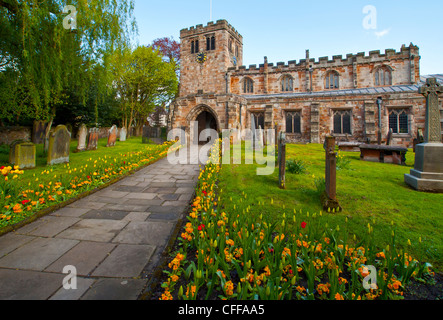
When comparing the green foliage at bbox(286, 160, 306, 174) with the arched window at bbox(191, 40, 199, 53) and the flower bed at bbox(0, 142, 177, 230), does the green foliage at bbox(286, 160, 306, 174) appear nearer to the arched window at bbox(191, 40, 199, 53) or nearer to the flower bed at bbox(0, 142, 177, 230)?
the flower bed at bbox(0, 142, 177, 230)

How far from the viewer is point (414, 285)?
229 cm

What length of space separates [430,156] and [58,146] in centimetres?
1197

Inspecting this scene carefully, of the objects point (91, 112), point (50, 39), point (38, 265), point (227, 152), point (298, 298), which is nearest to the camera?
point (298, 298)

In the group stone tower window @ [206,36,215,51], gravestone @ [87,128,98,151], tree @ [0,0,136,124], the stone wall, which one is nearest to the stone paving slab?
tree @ [0,0,136,124]

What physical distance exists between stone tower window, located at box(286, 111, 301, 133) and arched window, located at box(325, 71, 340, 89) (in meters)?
6.62

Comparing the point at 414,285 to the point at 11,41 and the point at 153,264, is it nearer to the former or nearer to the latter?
the point at 153,264

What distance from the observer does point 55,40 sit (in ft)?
21.0

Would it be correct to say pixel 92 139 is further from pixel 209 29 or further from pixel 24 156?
pixel 209 29

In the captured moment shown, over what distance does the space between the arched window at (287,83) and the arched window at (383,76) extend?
8148 mm

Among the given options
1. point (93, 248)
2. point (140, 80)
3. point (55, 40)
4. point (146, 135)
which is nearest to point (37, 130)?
point (146, 135)

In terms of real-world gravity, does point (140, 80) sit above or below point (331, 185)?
above

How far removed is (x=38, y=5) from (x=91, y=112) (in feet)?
50.9

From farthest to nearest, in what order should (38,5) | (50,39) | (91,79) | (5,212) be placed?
1. (91,79)
2. (50,39)
3. (38,5)
4. (5,212)
